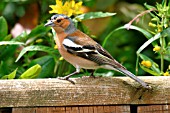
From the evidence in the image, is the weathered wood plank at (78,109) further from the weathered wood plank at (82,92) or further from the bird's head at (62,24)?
the bird's head at (62,24)

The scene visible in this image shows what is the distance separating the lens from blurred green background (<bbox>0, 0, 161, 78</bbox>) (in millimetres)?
4465

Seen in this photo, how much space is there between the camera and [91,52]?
12.8 feet

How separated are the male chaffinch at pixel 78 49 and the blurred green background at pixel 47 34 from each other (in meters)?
0.25

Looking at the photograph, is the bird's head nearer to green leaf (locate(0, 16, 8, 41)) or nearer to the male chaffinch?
the male chaffinch

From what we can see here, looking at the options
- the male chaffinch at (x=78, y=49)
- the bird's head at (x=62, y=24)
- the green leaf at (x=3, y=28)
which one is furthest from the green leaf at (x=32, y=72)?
the green leaf at (x=3, y=28)

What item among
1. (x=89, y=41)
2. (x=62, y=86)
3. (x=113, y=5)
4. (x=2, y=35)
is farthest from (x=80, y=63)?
(x=113, y=5)

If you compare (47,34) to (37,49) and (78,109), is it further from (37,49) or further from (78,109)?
(78,109)

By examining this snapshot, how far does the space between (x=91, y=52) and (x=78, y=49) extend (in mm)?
100

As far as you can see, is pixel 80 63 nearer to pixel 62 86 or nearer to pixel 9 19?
pixel 62 86

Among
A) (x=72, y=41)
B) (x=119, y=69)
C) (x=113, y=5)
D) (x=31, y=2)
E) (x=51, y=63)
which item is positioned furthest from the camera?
(x=113, y=5)

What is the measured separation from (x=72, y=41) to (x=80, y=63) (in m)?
0.20

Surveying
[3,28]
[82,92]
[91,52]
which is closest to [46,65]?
[3,28]

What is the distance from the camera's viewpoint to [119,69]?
148 inches

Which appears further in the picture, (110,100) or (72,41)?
(72,41)
